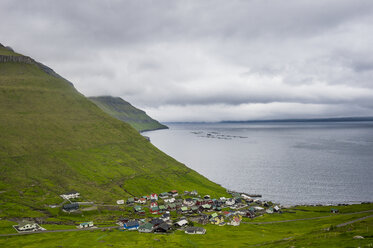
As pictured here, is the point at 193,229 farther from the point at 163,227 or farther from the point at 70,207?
the point at 70,207

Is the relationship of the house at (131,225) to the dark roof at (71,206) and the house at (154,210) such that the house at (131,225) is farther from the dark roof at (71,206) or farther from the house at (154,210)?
the dark roof at (71,206)

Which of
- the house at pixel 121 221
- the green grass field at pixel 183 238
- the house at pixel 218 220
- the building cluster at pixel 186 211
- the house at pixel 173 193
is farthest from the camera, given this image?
the house at pixel 173 193

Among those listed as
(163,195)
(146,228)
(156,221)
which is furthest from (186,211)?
(146,228)

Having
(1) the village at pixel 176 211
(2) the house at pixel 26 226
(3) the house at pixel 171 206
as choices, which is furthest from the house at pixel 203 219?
(2) the house at pixel 26 226

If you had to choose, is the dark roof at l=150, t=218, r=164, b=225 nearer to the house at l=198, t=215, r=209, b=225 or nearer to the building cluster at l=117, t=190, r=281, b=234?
the building cluster at l=117, t=190, r=281, b=234

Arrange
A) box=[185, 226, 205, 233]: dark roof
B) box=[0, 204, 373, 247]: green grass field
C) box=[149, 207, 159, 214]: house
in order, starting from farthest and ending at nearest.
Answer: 1. box=[149, 207, 159, 214]: house
2. box=[185, 226, 205, 233]: dark roof
3. box=[0, 204, 373, 247]: green grass field

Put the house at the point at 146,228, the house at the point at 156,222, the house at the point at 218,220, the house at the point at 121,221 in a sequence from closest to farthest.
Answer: the house at the point at 146,228
the house at the point at 156,222
the house at the point at 121,221
the house at the point at 218,220

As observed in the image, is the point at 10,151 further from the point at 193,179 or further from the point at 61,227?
the point at 193,179

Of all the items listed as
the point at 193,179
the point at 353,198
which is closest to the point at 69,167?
the point at 193,179

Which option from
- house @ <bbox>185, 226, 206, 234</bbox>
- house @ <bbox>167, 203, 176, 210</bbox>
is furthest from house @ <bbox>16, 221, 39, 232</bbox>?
house @ <bbox>185, 226, 206, 234</bbox>
